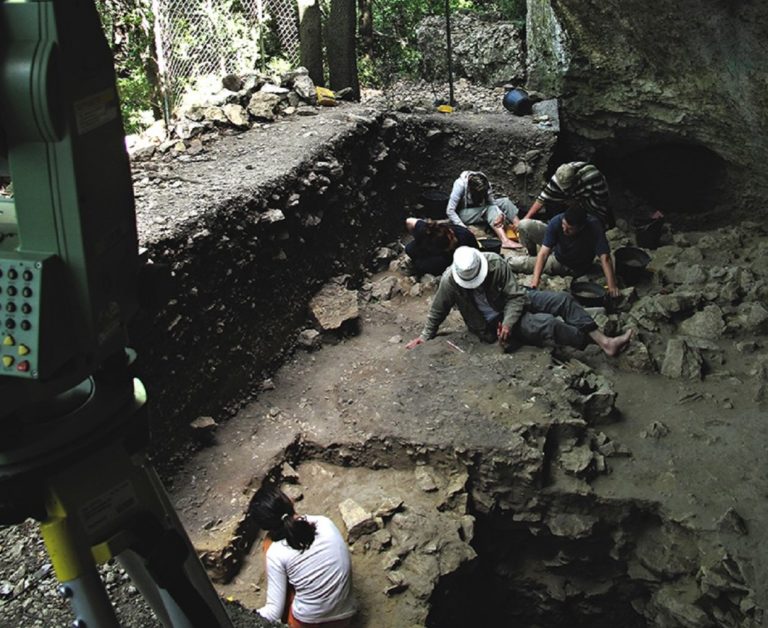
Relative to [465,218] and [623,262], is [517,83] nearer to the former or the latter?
[465,218]

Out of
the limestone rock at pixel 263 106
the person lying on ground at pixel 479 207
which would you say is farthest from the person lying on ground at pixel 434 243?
the limestone rock at pixel 263 106

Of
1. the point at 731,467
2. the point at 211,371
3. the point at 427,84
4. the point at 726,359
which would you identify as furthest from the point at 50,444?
the point at 427,84

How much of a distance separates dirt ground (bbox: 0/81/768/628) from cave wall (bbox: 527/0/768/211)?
269 centimetres

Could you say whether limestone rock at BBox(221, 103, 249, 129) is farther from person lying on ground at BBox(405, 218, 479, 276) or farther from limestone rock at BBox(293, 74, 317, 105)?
person lying on ground at BBox(405, 218, 479, 276)

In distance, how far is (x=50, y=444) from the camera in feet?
5.31

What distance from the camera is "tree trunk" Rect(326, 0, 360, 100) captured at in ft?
30.5

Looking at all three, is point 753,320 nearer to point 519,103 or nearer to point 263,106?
point 519,103

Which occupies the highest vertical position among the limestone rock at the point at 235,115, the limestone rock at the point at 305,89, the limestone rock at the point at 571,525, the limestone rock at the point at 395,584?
the limestone rock at the point at 305,89

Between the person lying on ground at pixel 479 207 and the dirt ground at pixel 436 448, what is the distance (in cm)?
247

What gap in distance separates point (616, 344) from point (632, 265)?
1.73 meters

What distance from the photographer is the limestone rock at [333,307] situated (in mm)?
6734

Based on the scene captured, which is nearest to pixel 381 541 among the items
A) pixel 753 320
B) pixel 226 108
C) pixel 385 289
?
pixel 385 289

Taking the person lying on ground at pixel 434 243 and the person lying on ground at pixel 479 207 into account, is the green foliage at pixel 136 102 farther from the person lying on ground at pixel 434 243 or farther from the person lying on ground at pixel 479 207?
the person lying on ground at pixel 479 207

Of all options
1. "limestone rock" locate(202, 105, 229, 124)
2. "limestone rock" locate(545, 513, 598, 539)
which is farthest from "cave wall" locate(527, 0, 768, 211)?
"limestone rock" locate(545, 513, 598, 539)
